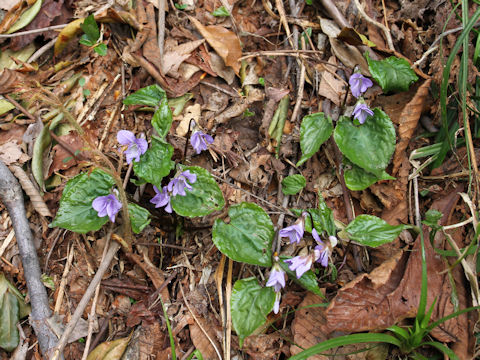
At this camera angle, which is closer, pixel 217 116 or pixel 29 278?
pixel 29 278

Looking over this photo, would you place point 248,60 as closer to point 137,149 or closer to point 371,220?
point 137,149

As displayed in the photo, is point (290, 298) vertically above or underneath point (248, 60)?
underneath

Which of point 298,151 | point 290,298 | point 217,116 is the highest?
point 217,116

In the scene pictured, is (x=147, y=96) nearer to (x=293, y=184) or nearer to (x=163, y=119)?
(x=163, y=119)

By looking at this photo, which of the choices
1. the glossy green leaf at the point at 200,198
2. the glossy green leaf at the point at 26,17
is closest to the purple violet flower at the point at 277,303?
the glossy green leaf at the point at 200,198

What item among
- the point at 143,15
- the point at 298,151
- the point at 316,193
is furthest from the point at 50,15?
the point at 316,193

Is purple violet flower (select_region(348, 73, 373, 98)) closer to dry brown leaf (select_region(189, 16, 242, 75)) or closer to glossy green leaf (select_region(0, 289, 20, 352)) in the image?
dry brown leaf (select_region(189, 16, 242, 75))

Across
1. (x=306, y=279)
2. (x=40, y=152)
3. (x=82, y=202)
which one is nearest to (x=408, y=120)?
(x=306, y=279)
